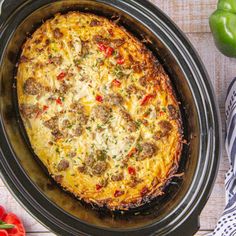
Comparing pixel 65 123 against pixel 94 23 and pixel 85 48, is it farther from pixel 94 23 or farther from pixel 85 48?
pixel 94 23

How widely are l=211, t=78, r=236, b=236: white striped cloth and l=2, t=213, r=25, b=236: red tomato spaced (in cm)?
94

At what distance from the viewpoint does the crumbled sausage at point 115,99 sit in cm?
245

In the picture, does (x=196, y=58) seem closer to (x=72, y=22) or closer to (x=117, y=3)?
(x=117, y=3)

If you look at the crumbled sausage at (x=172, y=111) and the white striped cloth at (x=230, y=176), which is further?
the white striped cloth at (x=230, y=176)

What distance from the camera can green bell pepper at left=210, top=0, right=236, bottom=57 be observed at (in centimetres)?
257

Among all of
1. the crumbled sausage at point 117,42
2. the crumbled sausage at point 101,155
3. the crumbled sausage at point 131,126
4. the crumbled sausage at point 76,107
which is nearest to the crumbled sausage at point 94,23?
the crumbled sausage at point 117,42

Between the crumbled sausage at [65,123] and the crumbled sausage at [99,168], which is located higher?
the crumbled sausage at [65,123]

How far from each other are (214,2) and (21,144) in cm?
118

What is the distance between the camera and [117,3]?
7.84 feet

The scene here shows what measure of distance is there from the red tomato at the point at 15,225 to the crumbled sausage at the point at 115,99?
0.77m

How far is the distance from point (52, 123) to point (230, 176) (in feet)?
2.93

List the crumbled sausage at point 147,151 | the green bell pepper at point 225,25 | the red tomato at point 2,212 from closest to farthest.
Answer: the crumbled sausage at point 147,151
the green bell pepper at point 225,25
the red tomato at point 2,212

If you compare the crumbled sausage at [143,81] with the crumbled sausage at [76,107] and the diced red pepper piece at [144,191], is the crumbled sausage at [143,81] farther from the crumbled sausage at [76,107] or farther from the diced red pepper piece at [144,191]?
the diced red pepper piece at [144,191]

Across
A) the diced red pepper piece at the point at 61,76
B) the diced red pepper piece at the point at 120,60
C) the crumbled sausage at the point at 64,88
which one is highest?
the diced red pepper piece at the point at 120,60
